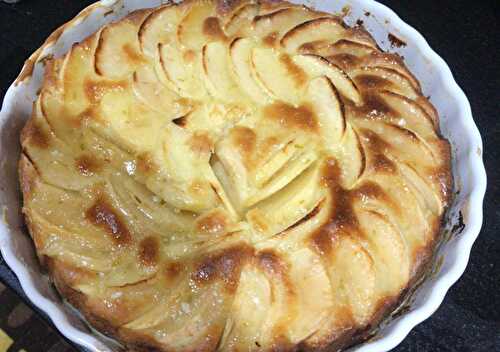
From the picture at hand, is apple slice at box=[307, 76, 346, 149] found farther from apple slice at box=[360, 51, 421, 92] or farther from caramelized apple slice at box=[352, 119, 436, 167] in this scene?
apple slice at box=[360, 51, 421, 92]

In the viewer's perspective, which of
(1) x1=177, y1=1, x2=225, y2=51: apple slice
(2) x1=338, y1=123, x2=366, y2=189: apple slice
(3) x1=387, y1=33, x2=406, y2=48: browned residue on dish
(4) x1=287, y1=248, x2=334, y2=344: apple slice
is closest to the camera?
(4) x1=287, y1=248, x2=334, y2=344: apple slice

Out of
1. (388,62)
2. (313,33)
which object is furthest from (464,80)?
(313,33)

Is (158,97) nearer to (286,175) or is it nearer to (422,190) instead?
(286,175)

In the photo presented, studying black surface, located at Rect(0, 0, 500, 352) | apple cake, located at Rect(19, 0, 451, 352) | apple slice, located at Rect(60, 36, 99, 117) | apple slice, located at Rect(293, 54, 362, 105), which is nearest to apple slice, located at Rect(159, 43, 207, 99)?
apple cake, located at Rect(19, 0, 451, 352)

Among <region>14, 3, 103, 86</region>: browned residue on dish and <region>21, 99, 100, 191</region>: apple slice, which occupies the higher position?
<region>14, 3, 103, 86</region>: browned residue on dish

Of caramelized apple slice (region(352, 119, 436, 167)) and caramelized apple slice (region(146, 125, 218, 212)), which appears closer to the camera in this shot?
caramelized apple slice (region(146, 125, 218, 212))

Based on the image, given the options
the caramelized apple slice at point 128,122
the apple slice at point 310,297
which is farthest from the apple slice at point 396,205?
the caramelized apple slice at point 128,122
